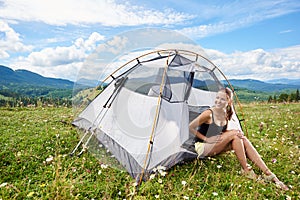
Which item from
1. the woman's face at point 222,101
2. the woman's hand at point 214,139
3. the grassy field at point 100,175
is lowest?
the grassy field at point 100,175

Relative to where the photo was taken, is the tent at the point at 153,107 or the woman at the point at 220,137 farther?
the woman at the point at 220,137

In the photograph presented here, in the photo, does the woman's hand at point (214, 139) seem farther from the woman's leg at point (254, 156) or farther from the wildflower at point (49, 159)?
the wildflower at point (49, 159)

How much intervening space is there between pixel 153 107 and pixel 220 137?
1.40 meters

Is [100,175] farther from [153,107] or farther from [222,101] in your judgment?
[222,101]

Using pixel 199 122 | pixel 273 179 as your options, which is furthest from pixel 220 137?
pixel 273 179

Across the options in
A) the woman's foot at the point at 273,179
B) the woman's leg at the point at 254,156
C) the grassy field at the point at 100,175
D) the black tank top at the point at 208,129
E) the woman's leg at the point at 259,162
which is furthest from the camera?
the black tank top at the point at 208,129

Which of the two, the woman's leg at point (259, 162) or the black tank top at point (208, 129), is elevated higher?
the black tank top at point (208, 129)

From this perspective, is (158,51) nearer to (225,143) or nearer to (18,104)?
(225,143)

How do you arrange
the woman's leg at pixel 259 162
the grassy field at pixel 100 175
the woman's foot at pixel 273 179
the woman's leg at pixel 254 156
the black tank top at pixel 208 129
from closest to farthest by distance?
1. the grassy field at pixel 100 175
2. the woman's foot at pixel 273 179
3. the woman's leg at pixel 259 162
4. the woman's leg at pixel 254 156
5. the black tank top at pixel 208 129

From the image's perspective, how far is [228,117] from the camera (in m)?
5.20

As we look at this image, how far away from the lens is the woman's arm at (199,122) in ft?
15.7

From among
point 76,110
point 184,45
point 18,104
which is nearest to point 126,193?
point 184,45

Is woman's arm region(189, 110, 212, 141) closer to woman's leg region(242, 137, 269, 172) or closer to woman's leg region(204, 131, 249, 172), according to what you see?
woman's leg region(204, 131, 249, 172)

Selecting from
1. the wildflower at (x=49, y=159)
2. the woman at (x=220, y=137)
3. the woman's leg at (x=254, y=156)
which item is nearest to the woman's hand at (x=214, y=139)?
the woman at (x=220, y=137)
